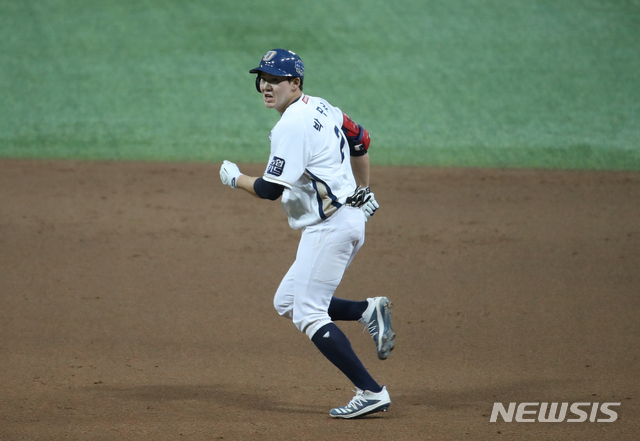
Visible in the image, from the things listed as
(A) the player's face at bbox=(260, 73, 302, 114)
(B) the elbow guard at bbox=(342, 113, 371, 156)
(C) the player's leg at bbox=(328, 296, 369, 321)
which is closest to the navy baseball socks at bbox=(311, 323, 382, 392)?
(C) the player's leg at bbox=(328, 296, 369, 321)

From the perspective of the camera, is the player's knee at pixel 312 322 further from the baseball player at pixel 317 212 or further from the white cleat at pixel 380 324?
the white cleat at pixel 380 324

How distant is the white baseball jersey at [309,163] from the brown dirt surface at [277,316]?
3.71 feet

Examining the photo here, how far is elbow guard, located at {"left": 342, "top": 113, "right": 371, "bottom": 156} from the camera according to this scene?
3.86 meters

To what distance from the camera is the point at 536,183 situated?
31.9 ft

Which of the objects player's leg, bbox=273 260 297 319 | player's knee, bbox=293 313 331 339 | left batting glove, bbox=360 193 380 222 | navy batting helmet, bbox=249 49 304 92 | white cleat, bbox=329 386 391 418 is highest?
navy batting helmet, bbox=249 49 304 92

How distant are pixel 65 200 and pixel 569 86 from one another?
9.32 meters

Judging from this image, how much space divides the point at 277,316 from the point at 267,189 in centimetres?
220

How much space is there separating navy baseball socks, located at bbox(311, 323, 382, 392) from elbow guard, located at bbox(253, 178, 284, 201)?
736 millimetres

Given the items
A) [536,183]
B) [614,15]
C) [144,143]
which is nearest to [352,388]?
[536,183]

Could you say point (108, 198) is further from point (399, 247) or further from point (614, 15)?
point (614, 15)

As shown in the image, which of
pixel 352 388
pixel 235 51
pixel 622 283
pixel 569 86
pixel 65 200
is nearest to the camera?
pixel 352 388

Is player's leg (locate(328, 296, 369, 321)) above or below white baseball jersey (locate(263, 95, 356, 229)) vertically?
below

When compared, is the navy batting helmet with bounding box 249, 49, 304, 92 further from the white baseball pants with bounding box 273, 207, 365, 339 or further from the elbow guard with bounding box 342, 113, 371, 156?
the white baseball pants with bounding box 273, 207, 365, 339

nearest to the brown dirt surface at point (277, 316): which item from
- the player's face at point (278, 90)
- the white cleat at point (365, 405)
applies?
the white cleat at point (365, 405)
